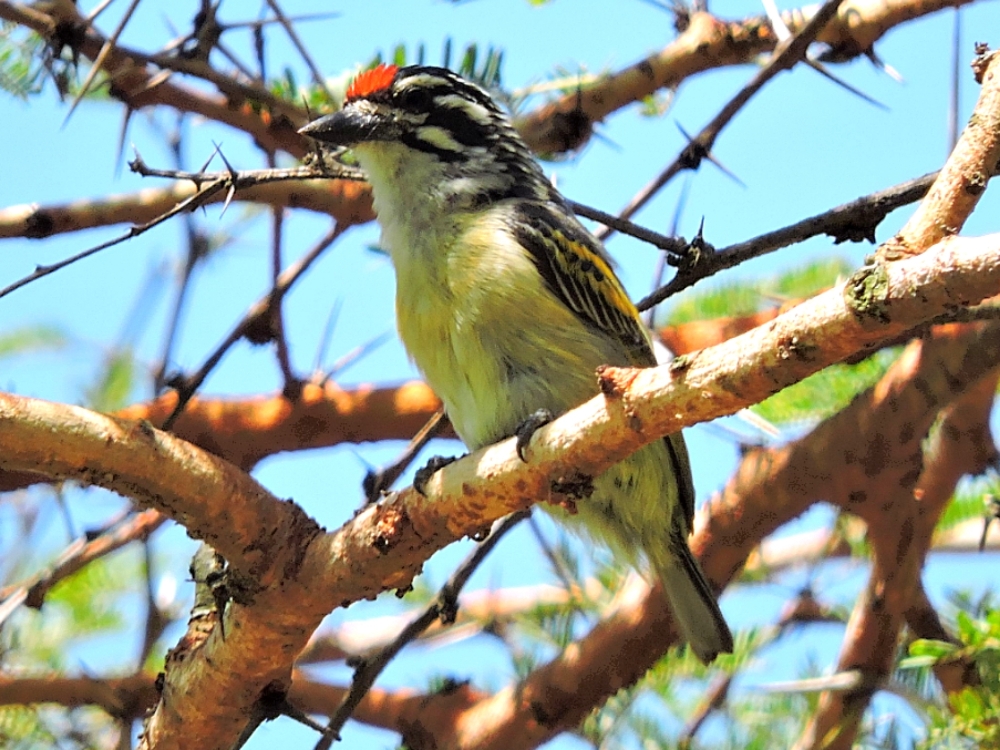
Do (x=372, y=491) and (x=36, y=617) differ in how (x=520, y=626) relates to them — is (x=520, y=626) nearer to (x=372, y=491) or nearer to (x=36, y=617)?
(x=372, y=491)

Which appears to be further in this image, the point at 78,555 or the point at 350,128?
the point at 350,128

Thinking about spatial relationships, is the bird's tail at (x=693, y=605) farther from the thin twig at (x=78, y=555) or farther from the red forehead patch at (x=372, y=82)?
the red forehead patch at (x=372, y=82)

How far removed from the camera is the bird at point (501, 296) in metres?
3.23

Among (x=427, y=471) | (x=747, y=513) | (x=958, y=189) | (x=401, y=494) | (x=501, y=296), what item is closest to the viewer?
(x=958, y=189)

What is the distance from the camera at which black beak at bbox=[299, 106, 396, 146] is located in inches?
141

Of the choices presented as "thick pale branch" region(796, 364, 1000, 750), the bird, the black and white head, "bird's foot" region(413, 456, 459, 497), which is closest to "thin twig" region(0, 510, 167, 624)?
"bird's foot" region(413, 456, 459, 497)

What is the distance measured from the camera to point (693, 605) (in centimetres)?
349

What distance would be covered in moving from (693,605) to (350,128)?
180 centimetres

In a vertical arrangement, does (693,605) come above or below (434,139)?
below

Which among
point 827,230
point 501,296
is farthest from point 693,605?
point 827,230

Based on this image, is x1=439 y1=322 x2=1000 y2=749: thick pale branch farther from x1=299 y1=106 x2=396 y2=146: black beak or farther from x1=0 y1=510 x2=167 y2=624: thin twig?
x1=299 y1=106 x2=396 y2=146: black beak

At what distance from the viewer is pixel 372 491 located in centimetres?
332

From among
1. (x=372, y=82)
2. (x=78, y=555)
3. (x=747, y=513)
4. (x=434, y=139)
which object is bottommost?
(x=747, y=513)

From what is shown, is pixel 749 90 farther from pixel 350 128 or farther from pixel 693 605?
pixel 693 605
